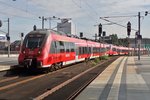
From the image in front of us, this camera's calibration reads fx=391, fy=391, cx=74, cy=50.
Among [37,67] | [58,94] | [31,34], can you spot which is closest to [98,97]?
[58,94]

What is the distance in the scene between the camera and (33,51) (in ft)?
87.6

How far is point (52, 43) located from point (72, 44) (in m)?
9.87

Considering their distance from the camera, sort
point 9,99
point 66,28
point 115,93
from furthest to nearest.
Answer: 1. point 66,28
2. point 115,93
3. point 9,99

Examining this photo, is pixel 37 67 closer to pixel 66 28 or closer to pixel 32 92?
pixel 32 92

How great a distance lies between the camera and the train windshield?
1065 inches

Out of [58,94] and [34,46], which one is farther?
[34,46]

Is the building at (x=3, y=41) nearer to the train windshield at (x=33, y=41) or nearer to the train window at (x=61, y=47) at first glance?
the train window at (x=61, y=47)

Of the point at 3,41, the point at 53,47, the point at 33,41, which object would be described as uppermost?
the point at 3,41

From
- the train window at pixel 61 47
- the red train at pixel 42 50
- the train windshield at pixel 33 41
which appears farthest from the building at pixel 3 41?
the train windshield at pixel 33 41

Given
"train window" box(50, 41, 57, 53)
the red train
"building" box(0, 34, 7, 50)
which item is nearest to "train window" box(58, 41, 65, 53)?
the red train

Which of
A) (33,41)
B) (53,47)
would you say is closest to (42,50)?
(33,41)

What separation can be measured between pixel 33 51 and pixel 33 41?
35.3 inches

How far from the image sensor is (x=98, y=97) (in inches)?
558

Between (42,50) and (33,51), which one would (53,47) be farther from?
(33,51)
